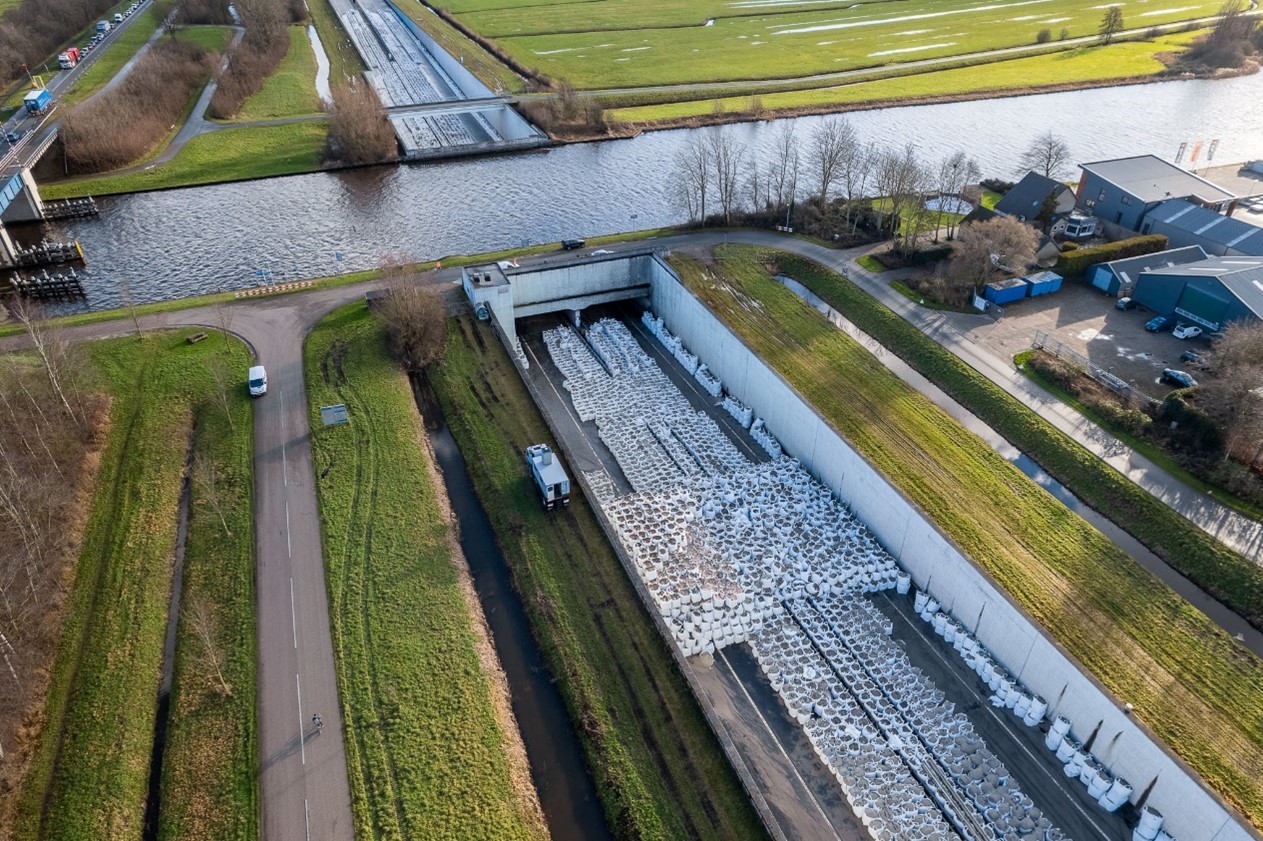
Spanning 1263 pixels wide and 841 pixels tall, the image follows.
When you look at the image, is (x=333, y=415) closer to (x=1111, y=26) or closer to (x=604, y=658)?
(x=604, y=658)

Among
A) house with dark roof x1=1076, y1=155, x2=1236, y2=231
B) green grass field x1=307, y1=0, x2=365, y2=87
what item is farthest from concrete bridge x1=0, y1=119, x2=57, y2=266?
house with dark roof x1=1076, y1=155, x2=1236, y2=231

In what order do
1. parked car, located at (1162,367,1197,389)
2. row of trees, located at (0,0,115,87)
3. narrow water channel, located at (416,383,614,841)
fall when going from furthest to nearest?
row of trees, located at (0,0,115,87) < parked car, located at (1162,367,1197,389) < narrow water channel, located at (416,383,614,841)

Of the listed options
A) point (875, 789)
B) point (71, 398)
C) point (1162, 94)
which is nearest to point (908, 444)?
point (875, 789)

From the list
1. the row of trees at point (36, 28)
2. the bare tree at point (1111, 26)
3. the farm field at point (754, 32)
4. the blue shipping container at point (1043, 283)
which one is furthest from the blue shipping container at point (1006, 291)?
the row of trees at point (36, 28)

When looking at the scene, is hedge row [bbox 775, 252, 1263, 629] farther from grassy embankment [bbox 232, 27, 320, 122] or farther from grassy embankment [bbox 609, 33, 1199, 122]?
grassy embankment [bbox 232, 27, 320, 122]

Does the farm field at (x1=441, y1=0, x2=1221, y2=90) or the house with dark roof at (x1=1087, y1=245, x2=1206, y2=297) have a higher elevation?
the farm field at (x1=441, y1=0, x2=1221, y2=90)

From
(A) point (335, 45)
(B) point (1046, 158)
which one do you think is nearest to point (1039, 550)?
(B) point (1046, 158)

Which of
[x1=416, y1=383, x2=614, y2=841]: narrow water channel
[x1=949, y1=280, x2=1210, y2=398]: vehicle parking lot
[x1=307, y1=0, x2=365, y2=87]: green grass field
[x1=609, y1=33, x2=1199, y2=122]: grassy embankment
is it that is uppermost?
[x1=307, y1=0, x2=365, y2=87]: green grass field
